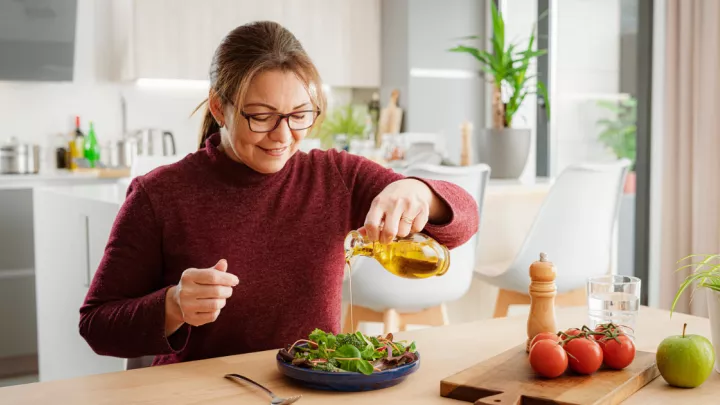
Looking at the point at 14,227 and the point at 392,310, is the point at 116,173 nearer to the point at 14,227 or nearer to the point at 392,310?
the point at 14,227

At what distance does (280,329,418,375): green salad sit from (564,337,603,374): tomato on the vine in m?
0.22

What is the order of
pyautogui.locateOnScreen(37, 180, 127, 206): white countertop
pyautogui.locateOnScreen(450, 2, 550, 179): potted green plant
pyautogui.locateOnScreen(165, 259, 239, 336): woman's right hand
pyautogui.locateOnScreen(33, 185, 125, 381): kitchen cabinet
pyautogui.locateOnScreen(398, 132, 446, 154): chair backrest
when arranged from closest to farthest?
pyautogui.locateOnScreen(165, 259, 239, 336): woman's right hand, pyautogui.locateOnScreen(33, 185, 125, 381): kitchen cabinet, pyautogui.locateOnScreen(37, 180, 127, 206): white countertop, pyautogui.locateOnScreen(450, 2, 550, 179): potted green plant, pyautogui.locateOnScreen(398, 132, 446, 154): chair backrest

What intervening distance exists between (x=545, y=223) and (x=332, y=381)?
1973 mm

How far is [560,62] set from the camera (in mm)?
5141

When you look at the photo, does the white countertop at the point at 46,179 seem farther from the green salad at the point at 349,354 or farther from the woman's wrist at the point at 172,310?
the green salad at the point at 349,354

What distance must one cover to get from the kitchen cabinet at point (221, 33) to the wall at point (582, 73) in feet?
3.98

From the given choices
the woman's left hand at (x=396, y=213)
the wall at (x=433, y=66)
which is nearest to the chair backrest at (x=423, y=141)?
the wall at (x=433, y=66)

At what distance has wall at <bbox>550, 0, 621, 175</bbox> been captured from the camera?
180 inches

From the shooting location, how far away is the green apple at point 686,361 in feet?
3.77

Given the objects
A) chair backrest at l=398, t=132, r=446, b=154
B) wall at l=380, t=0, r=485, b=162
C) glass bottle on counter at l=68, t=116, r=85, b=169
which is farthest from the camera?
wall at l=380, t=0, r=485, b=162

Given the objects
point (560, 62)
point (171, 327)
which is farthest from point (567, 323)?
point (560, 62)

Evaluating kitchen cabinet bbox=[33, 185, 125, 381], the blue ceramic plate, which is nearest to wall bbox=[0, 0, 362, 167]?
kitchen cabinet bbox=[33, 185, 125, 381]

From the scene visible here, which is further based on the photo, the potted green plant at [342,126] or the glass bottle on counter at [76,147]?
the potted green plant at [342,126]

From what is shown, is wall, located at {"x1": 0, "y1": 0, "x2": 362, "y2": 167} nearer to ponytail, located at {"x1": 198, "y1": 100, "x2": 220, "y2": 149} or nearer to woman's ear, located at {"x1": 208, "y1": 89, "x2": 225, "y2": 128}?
ponytail, located at {"x1": 198, "y1": 100, "x2": 220, "y2": 149}
